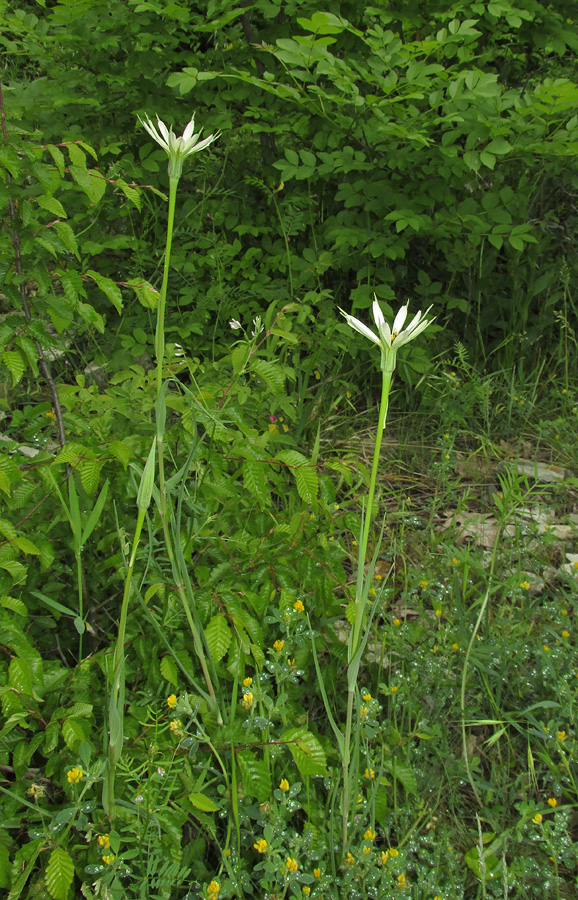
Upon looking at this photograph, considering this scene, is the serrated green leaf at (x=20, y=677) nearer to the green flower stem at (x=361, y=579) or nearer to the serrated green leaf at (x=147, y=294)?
the green flower stem at (x=361, y=579)

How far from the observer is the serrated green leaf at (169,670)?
121cm

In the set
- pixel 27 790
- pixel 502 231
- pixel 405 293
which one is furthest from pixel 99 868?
pixel 405 293

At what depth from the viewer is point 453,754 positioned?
1.50m

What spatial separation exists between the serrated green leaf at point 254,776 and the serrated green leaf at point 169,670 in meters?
0.19

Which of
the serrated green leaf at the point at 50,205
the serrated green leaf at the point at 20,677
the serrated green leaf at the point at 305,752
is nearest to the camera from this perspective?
the serrated green leaf at the point at 20,677

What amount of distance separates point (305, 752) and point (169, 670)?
0.95ft

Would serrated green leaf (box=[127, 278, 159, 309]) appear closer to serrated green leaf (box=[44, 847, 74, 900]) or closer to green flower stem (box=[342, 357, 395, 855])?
green flower stem (box=[342, 357, 395, 855])

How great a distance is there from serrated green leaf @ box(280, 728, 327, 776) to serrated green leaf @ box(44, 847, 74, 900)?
0.40 meters

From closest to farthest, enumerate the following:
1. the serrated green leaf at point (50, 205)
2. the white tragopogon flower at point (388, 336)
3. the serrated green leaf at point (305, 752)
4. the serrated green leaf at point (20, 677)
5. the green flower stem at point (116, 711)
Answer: the white tragopogon flower at point (388, 336) → the green flower stem at point (116, 711) → the serrated green leaf at point (20, 677) → the serrated green leaf at point (305, 752) → the serrated green leaf at point (50, 205)

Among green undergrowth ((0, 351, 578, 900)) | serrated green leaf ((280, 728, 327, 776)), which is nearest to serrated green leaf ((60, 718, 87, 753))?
green undergrowth ((0, 351, 578, 900))

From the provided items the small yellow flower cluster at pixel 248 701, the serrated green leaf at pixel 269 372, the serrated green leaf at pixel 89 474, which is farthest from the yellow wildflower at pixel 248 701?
the serrated green leaf at pixel 269 372

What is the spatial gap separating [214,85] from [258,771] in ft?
8.62

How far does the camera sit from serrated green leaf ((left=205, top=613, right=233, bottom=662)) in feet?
4.01

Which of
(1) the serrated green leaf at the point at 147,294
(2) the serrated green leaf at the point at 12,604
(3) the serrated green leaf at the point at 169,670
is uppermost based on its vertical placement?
(1) the serrated green leaf at the point at 147,294
